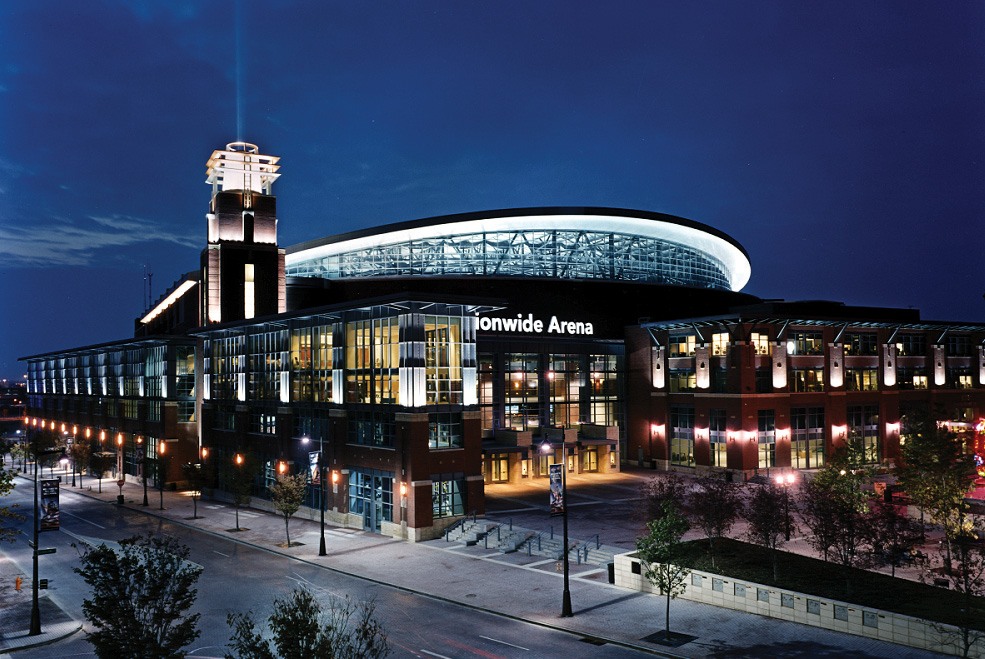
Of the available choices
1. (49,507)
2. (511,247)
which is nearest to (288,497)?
(49,507)

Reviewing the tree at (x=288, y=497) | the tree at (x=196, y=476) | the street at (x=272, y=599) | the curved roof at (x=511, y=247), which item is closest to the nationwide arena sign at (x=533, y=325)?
the curved roof at (x=511, y=247)

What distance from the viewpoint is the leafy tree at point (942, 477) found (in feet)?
121

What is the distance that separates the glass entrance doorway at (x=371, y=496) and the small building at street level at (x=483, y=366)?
0.49 ft

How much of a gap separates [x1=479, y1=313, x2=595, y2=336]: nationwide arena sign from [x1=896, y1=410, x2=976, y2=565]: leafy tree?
142ft

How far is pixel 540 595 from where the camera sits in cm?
3641

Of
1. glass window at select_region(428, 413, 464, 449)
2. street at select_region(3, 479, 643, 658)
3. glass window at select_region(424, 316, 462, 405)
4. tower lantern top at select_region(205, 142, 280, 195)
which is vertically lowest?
street at select_region(3, 479, 643, 658)

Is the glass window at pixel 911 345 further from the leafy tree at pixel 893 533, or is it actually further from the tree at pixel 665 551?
the tree at pixel 665 551

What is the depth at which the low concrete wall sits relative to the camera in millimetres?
27562

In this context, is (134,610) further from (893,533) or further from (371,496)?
(371,496)

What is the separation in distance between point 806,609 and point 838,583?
3949 mm

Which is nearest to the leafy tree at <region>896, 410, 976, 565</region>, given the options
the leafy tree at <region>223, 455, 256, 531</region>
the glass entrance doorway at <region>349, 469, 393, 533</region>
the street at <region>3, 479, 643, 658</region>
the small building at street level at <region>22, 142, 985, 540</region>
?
the street at <region>3, 479, 643, 658</region>

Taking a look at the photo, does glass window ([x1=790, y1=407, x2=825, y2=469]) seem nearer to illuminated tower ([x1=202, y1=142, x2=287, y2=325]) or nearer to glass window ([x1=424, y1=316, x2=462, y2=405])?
glass window ([x1=424, y1=316, x2=462, y2=405])

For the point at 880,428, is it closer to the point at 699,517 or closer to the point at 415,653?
the point at 699,517

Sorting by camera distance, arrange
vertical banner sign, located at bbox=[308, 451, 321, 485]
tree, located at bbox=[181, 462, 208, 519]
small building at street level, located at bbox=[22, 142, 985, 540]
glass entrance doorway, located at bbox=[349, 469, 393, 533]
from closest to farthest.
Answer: vertical banner sign, located at bbox=[308, 451, 321, 485], glass entrance doorway, located at bbox=[349, 469, 393, 533], small building at street level, located at bbox=[22, 142, 985, 540], tree, located at bbox=[181, 462, 208, 519]
